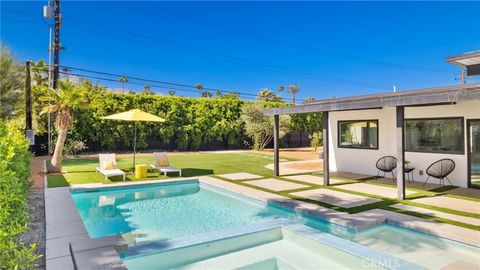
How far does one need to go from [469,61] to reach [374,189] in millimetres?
5169

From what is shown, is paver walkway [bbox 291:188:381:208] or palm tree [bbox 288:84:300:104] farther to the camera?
palm tree [bbox 288:84:300:104]

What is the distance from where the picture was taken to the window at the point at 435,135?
31.9 feet

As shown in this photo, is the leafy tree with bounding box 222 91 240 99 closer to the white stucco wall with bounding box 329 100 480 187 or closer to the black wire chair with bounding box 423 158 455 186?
the white stucco wall with bounding box 329 100 480 187

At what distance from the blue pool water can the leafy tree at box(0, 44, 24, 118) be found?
12.6 meters

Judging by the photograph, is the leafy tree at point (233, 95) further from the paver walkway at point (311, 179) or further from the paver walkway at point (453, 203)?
the paver walkway at point (453, 203)

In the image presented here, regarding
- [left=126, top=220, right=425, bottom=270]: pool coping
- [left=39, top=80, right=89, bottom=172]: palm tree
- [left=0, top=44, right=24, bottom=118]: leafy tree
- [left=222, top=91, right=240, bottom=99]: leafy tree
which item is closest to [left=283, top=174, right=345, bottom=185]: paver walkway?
[left=126, top=220, right=425, bottom=270]: pool coping

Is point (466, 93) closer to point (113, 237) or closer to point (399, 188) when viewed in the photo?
point (399, 188)

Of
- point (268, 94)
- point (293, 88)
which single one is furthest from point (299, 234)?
point (293, 88)

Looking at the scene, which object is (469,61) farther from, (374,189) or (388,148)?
(374,189)

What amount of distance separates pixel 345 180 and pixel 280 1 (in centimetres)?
1431

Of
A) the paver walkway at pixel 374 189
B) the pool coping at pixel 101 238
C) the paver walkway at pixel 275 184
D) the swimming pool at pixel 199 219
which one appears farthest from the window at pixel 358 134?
the swimming pool at pixel 199 219

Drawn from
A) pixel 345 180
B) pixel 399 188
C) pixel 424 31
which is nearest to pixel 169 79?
pixel 424 31

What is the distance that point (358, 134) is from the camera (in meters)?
13.0

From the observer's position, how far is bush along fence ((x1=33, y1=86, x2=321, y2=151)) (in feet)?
67.2
